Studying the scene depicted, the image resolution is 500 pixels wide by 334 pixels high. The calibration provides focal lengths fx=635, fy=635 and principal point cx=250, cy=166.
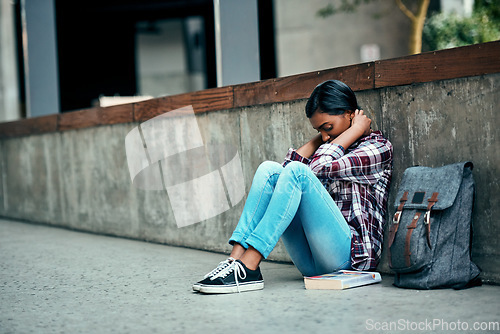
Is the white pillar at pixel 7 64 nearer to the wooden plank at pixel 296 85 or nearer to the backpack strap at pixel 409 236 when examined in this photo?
the wooden plank at pixel 296 85

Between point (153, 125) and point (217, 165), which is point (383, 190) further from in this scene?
point (153, 125)

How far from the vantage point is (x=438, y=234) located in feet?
10.5

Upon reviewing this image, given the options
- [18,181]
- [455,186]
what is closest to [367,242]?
[455,186]

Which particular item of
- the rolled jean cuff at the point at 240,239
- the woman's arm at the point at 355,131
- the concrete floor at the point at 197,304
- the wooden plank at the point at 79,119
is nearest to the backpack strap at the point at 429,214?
the concrete floor at the point at 197,304

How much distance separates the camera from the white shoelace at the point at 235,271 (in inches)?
136

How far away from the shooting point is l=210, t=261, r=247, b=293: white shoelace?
136 inches

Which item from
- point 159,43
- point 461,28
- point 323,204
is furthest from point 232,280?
point 159,43

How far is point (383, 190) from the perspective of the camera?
3.79 metres

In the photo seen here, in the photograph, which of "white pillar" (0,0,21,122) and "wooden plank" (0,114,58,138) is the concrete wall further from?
"white pillar" (0,0,21,122)

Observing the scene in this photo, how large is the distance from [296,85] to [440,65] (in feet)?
3.93

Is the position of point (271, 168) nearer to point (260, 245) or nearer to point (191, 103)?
point (260, 245)

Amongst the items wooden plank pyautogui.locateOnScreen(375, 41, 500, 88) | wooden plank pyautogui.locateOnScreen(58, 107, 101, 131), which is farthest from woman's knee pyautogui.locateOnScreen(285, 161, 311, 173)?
wooden plank pyautogui.locateOnScreen(58, 107, 101, 131)

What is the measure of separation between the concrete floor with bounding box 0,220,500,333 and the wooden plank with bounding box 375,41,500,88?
118 cm

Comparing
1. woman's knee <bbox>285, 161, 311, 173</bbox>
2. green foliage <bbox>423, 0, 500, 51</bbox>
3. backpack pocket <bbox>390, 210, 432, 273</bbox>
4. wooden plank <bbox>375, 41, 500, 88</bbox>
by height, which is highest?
green foliage <bbox>423, 0, 500, 51</bbox>
